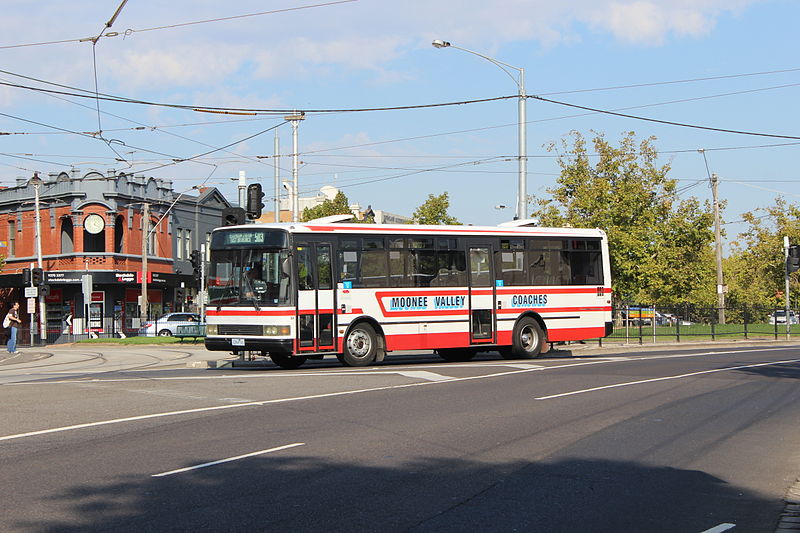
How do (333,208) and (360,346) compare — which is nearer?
(360,346)

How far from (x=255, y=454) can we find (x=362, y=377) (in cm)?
849

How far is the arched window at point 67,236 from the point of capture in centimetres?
5331

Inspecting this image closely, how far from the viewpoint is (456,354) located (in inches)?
964

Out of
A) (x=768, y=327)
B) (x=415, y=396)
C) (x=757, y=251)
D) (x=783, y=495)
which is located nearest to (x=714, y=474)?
(x=783, y=495)

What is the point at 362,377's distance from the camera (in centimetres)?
1766

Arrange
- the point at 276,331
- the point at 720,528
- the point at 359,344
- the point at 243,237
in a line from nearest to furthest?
the point at 720,528 < the point at 276,331 < the point at 243,237 < the point at 359,344

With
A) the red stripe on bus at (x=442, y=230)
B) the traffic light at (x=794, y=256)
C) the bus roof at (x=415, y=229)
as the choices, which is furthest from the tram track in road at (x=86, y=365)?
the traffic light at (x=794, y=256)

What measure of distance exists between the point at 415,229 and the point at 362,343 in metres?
3.00

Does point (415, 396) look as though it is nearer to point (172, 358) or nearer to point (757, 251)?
point (172, 358)

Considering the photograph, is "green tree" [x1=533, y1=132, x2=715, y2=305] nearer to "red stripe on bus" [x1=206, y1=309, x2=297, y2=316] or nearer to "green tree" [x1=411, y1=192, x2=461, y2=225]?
"green tree" [x1=411, y1=192, x2=461, y2=225]

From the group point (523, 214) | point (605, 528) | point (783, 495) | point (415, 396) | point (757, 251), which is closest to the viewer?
point (605, 528)

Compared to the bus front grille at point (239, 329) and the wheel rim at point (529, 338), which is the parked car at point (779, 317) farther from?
the bus front grille at point (239, 329)

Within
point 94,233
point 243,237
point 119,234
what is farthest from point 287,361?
point 119,234

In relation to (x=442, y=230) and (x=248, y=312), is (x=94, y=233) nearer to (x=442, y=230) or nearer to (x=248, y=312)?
(x=442, y=230)
